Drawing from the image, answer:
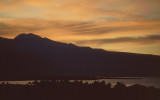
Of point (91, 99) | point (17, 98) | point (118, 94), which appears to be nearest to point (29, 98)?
point (17, 98)

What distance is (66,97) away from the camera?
3319cm

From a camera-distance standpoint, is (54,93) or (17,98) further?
(54,93)

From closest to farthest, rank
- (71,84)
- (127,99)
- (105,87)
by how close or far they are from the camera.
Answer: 1. (127,99)
2. (105,87)
3. (71,84)

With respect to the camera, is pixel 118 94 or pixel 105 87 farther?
pixel 105 87

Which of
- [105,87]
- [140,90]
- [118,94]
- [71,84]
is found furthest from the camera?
[71,84]

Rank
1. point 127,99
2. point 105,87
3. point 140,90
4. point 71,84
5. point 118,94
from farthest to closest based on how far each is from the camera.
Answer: point 71,84
point 105,87
point 140,90
point 118,94
point 127,99

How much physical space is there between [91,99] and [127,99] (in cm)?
363

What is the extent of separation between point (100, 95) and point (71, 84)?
9.96 m

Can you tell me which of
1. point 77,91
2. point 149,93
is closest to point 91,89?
point 77,91

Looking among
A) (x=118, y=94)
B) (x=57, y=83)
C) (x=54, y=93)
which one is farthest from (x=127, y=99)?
(x=57, y=83)

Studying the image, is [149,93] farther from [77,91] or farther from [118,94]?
[77,91]

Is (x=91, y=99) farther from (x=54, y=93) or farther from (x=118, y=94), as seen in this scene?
(x=54, y=93)

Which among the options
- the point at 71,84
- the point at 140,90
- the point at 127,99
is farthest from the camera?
the point at 71,84

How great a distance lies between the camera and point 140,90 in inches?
1407
